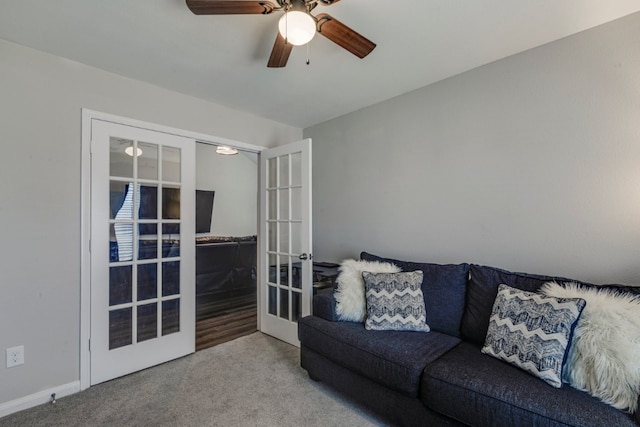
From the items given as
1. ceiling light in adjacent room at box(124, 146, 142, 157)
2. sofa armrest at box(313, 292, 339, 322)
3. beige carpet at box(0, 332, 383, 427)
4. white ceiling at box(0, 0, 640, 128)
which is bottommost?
beige carpet at box(0, 332, 383, 427)

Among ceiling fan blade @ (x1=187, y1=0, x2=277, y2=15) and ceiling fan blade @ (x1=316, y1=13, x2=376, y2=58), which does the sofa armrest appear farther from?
ceiling fan blade @ (x1=187, y1=0, x2=277, y2=15)

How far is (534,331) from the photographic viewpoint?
1.54m

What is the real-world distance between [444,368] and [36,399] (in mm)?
2689

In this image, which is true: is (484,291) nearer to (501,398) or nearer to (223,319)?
(501,398)

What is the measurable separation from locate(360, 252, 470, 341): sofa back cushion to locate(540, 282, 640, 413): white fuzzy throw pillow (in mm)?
678

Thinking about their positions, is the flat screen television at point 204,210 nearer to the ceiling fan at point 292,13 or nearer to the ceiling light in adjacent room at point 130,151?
the ceiling light in adjacent room at point 130,151

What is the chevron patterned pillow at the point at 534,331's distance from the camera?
4.75ft

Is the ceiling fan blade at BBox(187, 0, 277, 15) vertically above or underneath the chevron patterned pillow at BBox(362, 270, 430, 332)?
above

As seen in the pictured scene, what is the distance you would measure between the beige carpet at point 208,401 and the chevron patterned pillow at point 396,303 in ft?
1.95

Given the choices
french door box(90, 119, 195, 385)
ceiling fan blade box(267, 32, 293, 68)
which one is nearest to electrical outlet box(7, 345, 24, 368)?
french door box(90, 119, 195, 385)

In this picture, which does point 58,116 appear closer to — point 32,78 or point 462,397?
point 32,78

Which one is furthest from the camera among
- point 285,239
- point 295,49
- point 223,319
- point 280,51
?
point 223,319

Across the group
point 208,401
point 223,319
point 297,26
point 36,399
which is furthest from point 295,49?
point 223,319

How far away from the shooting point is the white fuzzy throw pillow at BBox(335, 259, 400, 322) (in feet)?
7.31
